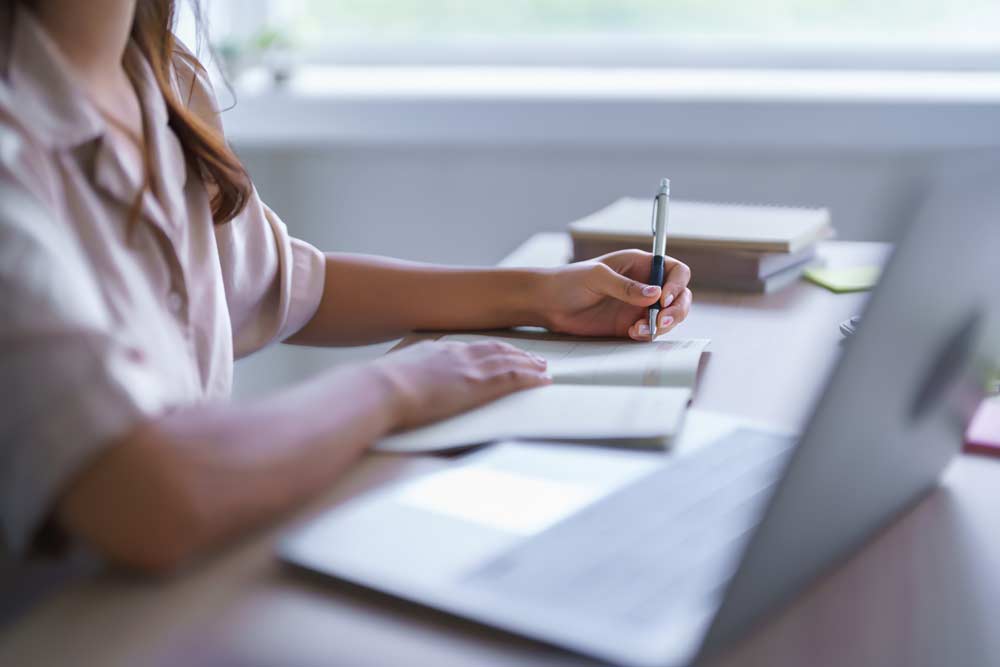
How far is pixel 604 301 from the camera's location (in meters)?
1.06

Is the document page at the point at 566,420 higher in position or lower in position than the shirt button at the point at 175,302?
lower

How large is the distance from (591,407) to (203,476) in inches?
12.3

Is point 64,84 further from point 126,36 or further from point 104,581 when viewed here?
point 104,581

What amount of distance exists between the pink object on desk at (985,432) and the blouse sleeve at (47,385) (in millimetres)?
555

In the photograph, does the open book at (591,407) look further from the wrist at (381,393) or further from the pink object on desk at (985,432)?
the pink object on desk at (985,432)

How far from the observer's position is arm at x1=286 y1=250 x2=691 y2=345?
41.1 inches

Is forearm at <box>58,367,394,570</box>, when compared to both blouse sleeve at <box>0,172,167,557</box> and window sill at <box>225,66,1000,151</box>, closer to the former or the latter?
blouse sleeve at <box>0,172,167,557</box>

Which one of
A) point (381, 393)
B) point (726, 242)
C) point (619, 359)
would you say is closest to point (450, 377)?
point (381, 393)

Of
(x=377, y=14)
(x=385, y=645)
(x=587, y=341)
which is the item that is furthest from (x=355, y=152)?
(x=385, y=645)

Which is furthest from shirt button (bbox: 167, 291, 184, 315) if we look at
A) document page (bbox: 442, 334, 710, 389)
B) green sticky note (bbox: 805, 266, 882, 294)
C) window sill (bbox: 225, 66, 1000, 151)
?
window sill (bbox: 225, 66, 1000, 151)

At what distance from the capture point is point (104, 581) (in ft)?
1.82

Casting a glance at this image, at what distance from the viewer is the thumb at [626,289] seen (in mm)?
1023

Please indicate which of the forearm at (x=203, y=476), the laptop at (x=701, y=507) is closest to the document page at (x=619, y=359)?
the laptop at (x=701, y=507)

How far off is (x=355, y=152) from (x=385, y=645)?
74.4 inches
